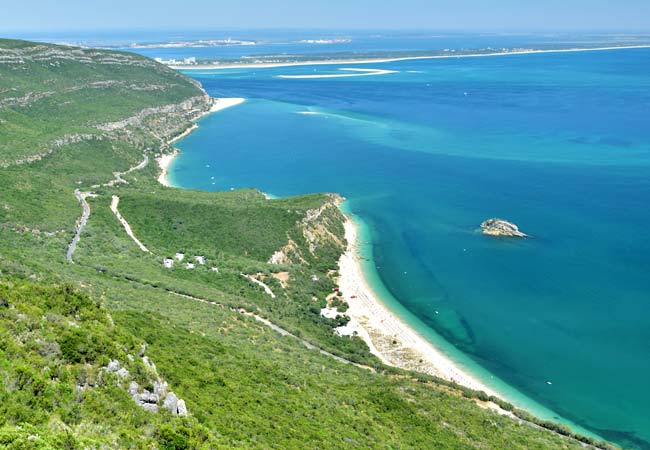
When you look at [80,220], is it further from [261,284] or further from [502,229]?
[502,229]

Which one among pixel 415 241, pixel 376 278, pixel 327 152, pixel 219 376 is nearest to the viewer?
pixel 219 376

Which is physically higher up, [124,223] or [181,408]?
[181,408]

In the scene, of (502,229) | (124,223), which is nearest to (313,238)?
(124,223)

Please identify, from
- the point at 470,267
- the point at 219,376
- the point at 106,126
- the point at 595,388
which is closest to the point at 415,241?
the point at 470,267

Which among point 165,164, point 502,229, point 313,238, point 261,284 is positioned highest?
point 261,284

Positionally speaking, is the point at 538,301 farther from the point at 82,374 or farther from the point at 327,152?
the point at 327,152

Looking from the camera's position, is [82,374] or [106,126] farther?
[106,126]

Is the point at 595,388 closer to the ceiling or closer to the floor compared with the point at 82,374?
closer to the floor

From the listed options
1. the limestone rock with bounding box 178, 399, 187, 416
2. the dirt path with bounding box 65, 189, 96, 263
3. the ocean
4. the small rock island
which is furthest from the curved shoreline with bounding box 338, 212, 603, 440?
the dirt path with bounding box 65, 189, 96, 263

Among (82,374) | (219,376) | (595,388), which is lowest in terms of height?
(595,388)
